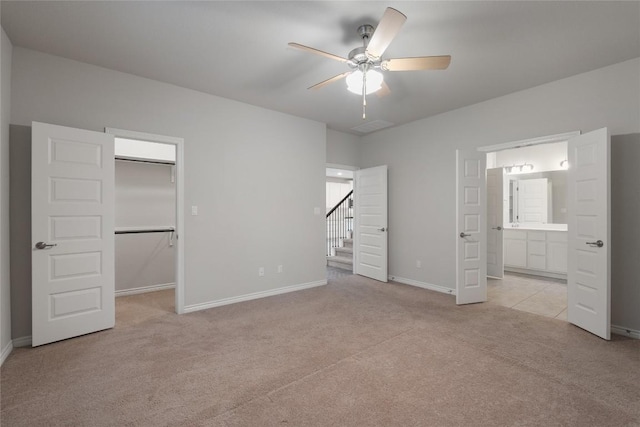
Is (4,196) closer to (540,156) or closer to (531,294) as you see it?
(531,294)

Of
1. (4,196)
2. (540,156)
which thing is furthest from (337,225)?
(4,196)

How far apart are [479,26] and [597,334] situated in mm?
3229

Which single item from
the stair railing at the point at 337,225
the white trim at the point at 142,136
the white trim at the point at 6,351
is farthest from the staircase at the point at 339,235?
the white trim at the point at 6,351

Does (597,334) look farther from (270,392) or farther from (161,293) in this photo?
(161,293)

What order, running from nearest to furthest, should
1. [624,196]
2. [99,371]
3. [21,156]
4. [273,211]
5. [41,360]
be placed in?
[99,371] → [41,360] → [21,156] → [624,196] → [273,211]

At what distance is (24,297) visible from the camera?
288 cm

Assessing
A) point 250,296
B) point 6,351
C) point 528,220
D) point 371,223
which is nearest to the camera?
point 6,351

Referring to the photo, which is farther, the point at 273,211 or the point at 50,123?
the point at 273,211

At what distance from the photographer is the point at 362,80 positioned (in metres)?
2.66

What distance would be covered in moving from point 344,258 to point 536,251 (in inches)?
152

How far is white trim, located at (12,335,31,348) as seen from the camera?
279cm

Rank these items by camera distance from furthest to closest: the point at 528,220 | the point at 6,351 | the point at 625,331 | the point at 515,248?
the point at 528,220 → the point at 515,248 → the point at 625,331 → the point at 6,351

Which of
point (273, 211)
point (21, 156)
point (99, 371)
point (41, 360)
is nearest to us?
point (99, 371)

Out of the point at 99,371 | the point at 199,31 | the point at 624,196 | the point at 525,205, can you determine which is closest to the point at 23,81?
the point at 199,31
